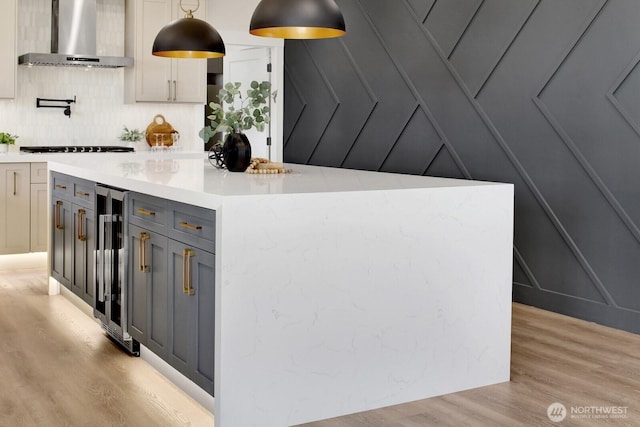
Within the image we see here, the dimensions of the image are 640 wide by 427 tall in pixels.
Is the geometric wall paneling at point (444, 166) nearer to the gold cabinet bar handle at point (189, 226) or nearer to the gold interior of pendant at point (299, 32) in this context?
the gold interior of pendant at point (299, 32)

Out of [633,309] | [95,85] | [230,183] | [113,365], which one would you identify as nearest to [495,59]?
[633,309]

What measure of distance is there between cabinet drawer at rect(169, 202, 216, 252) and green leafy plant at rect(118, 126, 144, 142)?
14.4ft

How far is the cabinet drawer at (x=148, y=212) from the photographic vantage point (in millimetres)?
3391

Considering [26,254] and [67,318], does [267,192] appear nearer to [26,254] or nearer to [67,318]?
[67,318]

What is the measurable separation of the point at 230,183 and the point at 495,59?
281cm

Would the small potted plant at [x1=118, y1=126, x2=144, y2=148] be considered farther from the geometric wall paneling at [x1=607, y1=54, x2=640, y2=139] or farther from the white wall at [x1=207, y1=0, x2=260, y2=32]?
the geometric wall paneling at [x1=607, y1=54, x2=640, y2=139]

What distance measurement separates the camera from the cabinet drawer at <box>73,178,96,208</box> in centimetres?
441

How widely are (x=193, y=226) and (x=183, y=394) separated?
801 millimetres

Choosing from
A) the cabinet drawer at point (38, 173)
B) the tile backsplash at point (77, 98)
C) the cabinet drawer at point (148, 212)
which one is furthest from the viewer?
the tile backsplash at point (77, 98)

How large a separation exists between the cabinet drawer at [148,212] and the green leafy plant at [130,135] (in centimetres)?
383

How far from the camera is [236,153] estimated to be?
13.7 feet

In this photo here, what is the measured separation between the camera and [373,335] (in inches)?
125

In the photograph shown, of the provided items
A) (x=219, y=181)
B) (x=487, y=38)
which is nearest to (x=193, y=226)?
(x=219, y=181)

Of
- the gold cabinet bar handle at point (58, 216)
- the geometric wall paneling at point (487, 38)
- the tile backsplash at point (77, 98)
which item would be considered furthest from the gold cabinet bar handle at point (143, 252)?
the tile backsplash at point (77, 98)
